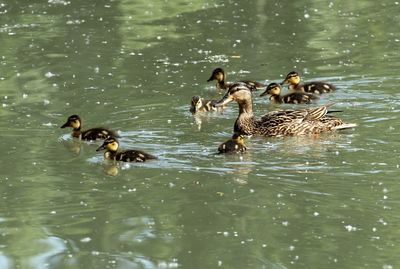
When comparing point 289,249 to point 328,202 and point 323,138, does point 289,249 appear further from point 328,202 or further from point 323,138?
point 323,138

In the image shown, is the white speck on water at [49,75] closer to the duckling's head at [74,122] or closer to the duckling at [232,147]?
the duckling's head at [74,122]

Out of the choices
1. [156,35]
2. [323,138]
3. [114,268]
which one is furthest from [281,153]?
[156,35]

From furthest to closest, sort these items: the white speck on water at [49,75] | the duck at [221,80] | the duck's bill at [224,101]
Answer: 1. the white speck on water at [49,75]
2. the duck at [221,80]
3. the duck's bill at [224,101]

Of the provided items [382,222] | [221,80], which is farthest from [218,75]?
[382,222]

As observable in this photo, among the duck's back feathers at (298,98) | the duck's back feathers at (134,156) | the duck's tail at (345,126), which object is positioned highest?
the duck's back feathers at (134,156)

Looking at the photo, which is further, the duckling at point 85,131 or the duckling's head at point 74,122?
the duckling's head at point 74,122

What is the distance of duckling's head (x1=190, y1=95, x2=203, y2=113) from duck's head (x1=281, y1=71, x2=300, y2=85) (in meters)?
1.30

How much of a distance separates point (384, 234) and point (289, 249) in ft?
2.25

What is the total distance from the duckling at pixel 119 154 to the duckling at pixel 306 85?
3.00 m

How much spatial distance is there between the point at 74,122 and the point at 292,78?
9.02 ft

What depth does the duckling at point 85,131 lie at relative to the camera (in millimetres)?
10586

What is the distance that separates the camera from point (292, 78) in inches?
495

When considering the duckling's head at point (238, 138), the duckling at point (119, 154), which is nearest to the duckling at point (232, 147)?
the duckling's head at point (238, 138)

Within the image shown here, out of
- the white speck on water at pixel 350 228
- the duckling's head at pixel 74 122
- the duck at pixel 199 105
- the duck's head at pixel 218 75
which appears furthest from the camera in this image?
the duck's head at pixel 218 75
